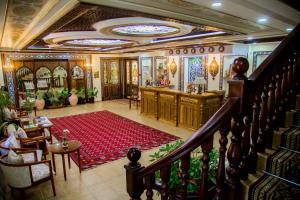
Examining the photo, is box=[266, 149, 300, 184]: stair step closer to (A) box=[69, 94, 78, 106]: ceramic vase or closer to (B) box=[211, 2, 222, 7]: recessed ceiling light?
(B) box=[211, 2, 222, 7]: recessed ceiling light

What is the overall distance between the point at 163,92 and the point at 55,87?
21.8ft

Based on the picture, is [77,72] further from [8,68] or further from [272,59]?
[272,59]

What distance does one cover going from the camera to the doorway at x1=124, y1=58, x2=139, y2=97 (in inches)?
491

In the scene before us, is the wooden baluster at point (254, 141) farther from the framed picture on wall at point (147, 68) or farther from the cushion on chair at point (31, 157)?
the framed picture on wall at point (147, 68)

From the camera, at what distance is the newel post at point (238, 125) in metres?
1.21

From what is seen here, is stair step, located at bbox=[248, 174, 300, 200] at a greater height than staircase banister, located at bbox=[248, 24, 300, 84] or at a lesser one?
lesser

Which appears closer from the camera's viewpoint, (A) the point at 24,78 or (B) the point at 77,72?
(A) the point at 24,78

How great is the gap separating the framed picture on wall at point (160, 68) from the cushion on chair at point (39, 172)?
769 cm

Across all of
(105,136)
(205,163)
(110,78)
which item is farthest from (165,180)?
(110,78)

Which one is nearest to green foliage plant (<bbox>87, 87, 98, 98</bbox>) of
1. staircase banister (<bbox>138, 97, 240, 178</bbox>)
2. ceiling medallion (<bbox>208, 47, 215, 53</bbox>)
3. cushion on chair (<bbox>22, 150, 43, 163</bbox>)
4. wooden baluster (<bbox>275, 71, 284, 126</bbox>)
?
ceiling medallion (<bbox>208, 47, 215, 53</bbox>)

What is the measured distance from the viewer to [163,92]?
7.66m

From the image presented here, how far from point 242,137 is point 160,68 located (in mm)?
9764

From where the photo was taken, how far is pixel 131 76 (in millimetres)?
12906

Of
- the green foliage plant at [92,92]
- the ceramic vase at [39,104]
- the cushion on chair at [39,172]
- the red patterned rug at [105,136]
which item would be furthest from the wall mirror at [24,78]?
the cushion on chair at [39,172]
